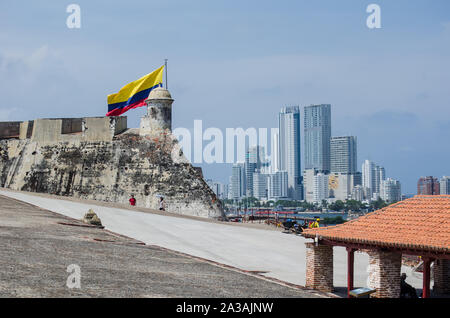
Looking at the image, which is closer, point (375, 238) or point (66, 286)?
point (66, 286)

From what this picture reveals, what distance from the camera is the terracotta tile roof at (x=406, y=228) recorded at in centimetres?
1200

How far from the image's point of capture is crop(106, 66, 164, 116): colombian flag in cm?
3453

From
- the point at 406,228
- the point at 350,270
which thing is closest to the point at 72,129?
the point at 350,270

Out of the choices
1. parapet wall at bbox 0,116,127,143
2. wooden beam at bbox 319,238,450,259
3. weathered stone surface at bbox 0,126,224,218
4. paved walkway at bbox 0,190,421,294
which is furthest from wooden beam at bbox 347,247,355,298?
parapet wall at bbox 0,116,127,143

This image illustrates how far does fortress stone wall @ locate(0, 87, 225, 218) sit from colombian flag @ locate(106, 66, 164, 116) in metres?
1.03

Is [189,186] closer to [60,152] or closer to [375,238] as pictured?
[60,152]

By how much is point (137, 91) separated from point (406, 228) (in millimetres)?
24135

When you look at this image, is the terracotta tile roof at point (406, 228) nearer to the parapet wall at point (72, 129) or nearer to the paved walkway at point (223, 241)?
the paved walkway at point (223, 241)

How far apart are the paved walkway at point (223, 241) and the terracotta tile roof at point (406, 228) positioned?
6.78 ft

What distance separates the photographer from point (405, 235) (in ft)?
41.6

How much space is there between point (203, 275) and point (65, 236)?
4.53 m

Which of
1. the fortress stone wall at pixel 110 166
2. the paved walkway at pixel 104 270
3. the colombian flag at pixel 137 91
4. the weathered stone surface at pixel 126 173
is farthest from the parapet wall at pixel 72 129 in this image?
the paved walkway at pixel 104 270
